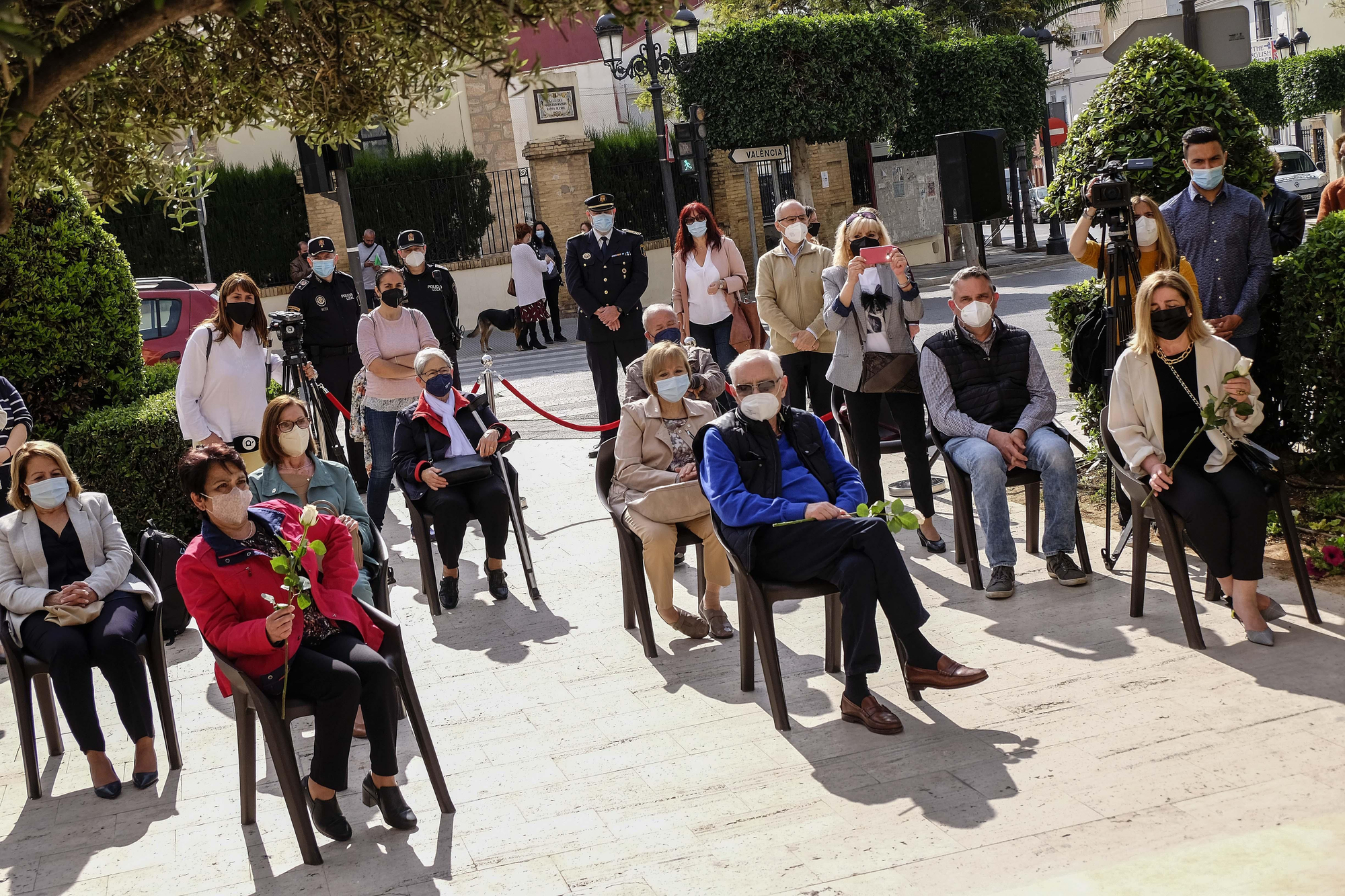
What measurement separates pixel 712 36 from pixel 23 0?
2297cm

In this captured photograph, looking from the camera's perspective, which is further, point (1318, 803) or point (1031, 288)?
point (1031, 288)

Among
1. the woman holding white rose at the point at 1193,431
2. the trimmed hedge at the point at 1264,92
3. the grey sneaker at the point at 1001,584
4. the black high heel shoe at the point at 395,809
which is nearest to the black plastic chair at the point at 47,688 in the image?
the black high heel shoe at the point at 395,809

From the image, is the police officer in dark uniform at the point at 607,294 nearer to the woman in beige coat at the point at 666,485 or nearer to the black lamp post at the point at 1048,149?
the woman in beige coat at the point at 666,485

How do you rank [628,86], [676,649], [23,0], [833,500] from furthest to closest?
[628,86] → [676,649] → [833,500] → [23,0]

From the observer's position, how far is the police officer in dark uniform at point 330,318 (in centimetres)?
990

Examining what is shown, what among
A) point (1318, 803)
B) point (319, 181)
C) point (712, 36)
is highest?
point (712, 36)

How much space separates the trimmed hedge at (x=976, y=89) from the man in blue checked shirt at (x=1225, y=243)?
21682mm

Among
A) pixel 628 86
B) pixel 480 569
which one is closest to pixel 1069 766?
pixel 480 569

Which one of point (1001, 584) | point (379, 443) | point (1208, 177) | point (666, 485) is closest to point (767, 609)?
point (666, 485)

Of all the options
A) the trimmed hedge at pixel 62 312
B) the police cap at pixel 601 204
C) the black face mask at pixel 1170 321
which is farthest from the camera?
the police cap at pixel 601 204

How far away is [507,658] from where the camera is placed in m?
6.79

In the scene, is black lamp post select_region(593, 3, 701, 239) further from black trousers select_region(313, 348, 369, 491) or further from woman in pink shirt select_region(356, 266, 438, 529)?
woman in pink shirt select_region(356, 266, 438, 529)

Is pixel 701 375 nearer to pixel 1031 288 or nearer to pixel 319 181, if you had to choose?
pixel 319 181

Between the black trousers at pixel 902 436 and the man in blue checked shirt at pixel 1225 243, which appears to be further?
the black trousers at pixel 902 436
